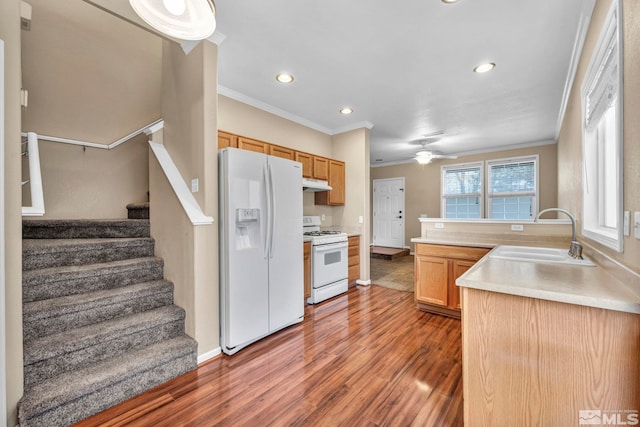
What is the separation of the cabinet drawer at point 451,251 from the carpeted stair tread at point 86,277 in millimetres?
2825

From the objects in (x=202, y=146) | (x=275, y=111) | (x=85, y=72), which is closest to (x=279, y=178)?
(x=202, y=146)

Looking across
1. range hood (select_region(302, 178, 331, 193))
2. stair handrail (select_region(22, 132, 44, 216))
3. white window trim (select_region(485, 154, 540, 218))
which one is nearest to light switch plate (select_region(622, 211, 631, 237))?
stair handrail (select_region(22, 132, 44, 216))

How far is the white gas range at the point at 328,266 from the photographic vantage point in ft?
11.7

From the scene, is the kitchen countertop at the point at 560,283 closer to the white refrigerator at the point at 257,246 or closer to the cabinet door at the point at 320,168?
the white refrigerator at the point at 257,246

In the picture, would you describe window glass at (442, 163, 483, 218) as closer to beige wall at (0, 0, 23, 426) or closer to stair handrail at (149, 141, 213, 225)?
stair handrail at (149, 141, 213, 225)

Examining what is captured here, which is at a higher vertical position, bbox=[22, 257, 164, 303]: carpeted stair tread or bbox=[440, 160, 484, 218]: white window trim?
bbox=[440, 160, 484, 218]: white window trim

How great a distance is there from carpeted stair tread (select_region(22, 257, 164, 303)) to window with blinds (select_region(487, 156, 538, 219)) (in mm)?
6771

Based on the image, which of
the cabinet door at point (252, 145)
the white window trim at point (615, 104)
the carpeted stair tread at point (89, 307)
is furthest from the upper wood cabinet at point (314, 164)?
the white window trim at point (615, 104)

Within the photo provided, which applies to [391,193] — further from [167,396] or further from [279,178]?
[167,396]

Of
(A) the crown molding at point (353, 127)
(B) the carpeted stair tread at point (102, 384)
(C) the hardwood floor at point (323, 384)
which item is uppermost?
(A) the crown molding at point (353, 127)

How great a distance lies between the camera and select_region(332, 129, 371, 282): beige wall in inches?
176

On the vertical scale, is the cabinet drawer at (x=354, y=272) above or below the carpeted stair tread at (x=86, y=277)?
below

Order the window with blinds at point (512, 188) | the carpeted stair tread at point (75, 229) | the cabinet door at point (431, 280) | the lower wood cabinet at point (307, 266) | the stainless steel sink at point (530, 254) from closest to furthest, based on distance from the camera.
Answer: the stainless steel sink at point (530, 254) < the carpeted stair tread at point (75, 229) < the cabinet door at point (431, 280) < the lower wood cabinet at point (307, 266) < the window with blinds at point (512, 188)

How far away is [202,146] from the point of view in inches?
90.2
